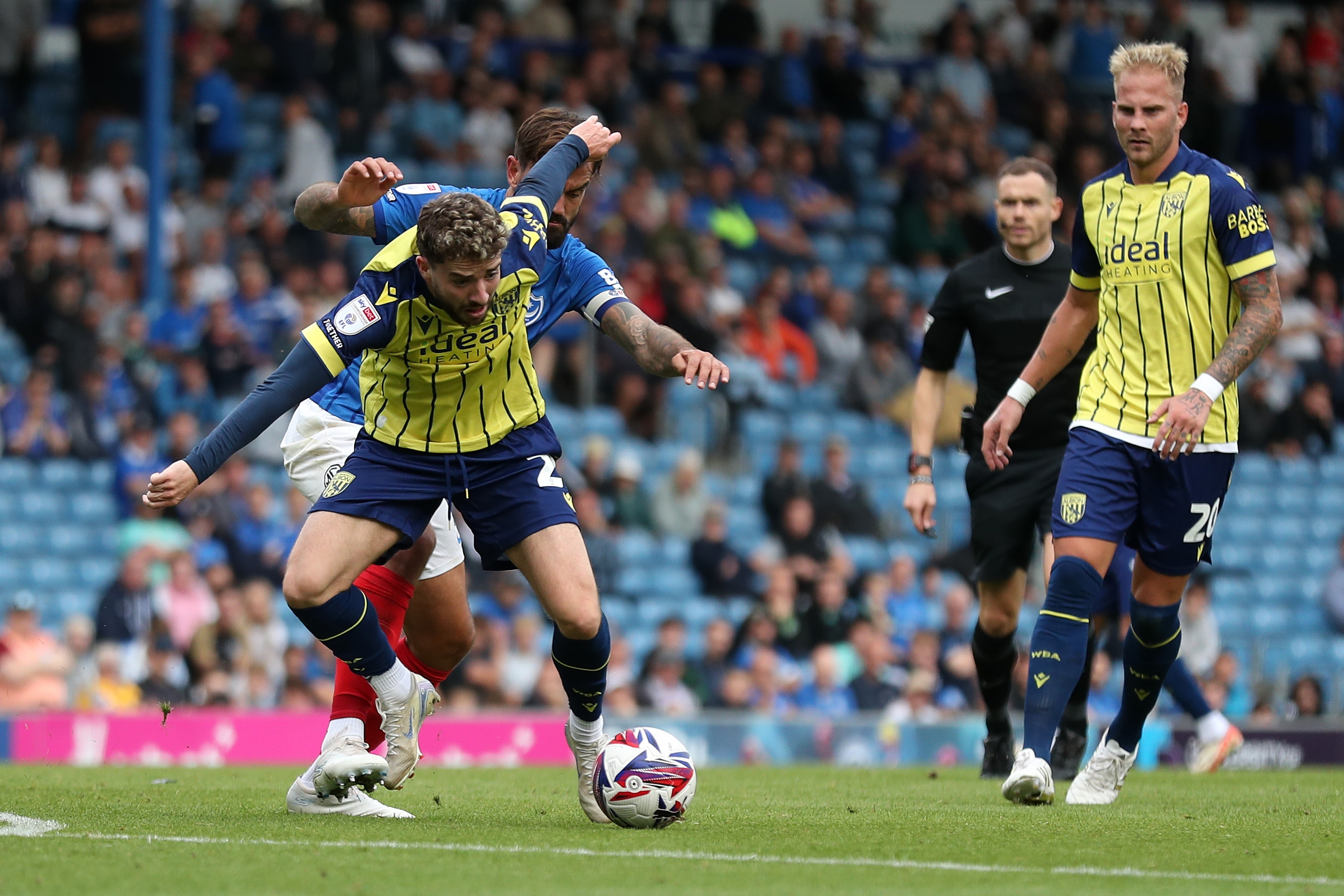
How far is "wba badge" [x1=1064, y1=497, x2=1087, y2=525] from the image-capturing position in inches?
263

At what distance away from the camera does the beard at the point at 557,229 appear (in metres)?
6.44

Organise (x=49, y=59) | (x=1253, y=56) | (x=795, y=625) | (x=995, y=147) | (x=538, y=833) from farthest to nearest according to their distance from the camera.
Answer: (x=1253, y=56)
(x=995, y=147)
(x=49, y=59)
(x=795, y=625)
(x=538, y=833)

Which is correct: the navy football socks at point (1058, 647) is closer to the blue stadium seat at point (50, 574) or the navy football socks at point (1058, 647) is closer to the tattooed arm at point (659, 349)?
the tattooed arm at point (659, 349)

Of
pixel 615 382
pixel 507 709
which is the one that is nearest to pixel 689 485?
pixel 615 382

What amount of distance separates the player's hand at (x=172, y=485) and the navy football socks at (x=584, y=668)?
1250 millimetres

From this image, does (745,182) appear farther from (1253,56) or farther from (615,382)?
(1253,56)

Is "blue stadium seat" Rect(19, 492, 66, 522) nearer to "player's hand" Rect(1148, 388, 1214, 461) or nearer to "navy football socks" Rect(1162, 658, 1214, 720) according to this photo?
"navy football socks" Rect(1162, 658, 1214, 720)

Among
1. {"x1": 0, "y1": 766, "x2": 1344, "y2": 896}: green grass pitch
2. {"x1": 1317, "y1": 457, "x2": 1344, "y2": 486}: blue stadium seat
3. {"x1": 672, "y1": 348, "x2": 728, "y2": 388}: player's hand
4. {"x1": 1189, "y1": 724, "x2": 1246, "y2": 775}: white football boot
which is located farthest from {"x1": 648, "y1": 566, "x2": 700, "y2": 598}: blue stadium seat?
{"x1": 672, "y1": 348, "x2": 728, "y2": 388}: player's hand

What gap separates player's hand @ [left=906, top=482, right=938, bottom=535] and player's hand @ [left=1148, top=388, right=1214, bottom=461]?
6.63ft

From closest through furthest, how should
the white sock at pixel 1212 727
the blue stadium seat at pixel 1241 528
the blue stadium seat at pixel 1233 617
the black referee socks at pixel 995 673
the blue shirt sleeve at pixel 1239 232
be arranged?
the blue shirt sleeve at pixel 1239 232 → the black referee socks at pixel 995 673 → the white sock at pixel 1212 727 → the blue stadium seat at pixel 1233 617 → the blue stadium seat at pixel 1241 528

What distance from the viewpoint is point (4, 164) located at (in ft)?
52.4

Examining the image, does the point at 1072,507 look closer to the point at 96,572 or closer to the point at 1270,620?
the point at 96,572

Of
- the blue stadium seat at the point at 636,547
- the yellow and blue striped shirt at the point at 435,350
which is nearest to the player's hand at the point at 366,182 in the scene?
the yellow and blue striped shirt at the point at 435,350

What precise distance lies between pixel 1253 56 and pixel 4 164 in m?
14.4
